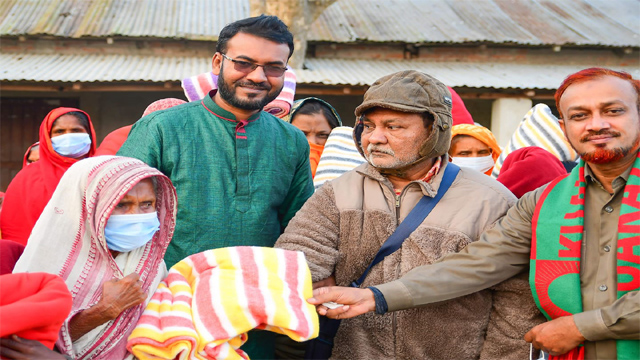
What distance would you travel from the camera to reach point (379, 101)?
105 inches

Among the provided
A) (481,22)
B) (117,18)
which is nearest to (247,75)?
(117,18)

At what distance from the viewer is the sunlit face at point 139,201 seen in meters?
2.51

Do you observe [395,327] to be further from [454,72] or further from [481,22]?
[481,22]

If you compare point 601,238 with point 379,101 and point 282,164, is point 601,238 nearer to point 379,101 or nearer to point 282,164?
point 379,101

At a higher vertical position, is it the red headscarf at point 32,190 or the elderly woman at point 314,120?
the elderly woman at point 314,120

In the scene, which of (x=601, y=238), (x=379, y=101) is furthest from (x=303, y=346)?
(x=601, y=238)

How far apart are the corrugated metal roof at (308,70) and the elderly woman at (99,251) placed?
715 centimetres

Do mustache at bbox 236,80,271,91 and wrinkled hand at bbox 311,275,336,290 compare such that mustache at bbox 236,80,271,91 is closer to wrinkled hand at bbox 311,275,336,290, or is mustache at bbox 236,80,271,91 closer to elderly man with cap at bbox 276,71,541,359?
elderly man with cap at bbox 276,71,541,359

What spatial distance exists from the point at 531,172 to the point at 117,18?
10281 mm

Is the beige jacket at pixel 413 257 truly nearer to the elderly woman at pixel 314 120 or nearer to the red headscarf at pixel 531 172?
the red headscarf at pixel 531 172

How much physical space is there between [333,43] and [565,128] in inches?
366

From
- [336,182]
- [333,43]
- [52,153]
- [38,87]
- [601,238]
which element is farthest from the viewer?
[333,43]

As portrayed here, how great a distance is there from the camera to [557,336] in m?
2.29

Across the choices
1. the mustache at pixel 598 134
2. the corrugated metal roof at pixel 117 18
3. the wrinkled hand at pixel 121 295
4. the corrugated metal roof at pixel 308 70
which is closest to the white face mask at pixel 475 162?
the mustache at pixel 598 134
